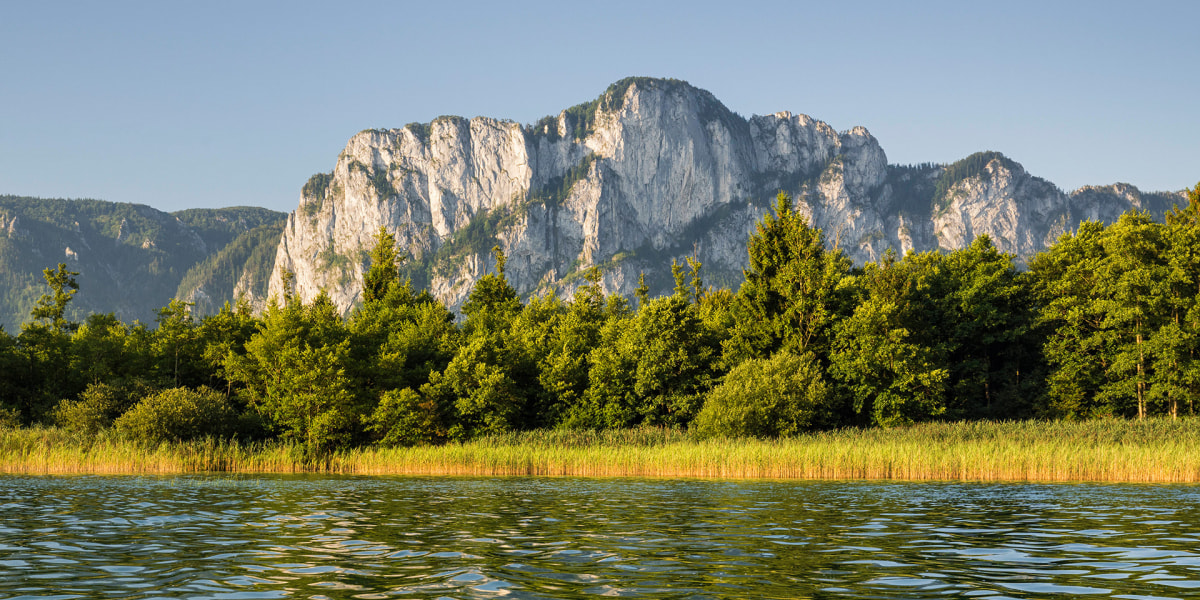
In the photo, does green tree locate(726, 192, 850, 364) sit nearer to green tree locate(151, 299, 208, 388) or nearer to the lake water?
the lake water

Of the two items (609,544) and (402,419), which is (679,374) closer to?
(402,419)

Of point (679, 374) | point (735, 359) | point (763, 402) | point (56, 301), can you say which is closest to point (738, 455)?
point (763, 402)

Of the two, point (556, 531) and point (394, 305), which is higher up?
point (394, 305)

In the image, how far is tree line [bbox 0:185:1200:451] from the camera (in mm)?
57312

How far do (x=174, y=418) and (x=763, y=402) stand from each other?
3491 centimetres

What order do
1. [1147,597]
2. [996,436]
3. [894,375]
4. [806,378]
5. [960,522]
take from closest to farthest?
[1147,597] < [960,522] < [996,436] < [806,378] < [894,375]

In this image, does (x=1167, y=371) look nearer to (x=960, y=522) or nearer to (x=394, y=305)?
(x=960, y=522)

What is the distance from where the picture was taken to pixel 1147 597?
428 inches

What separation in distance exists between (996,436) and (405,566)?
41330 millimetres

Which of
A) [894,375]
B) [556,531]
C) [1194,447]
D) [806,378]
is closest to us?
[556,531]

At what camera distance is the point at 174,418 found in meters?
51.8

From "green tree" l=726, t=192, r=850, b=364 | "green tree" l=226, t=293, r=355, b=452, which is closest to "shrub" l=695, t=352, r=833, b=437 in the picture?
"green tree" l=726, t=192, r=850, b=364

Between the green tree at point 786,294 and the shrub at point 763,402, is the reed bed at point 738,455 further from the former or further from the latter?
the green tree at point 786,294

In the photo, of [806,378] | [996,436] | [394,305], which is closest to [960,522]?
[996,436]
